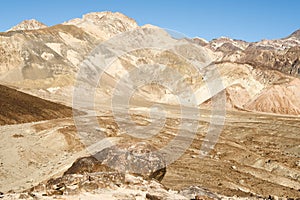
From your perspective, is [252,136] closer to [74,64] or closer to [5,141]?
[5,141]

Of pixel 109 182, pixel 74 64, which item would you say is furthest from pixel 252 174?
pixel 74 64

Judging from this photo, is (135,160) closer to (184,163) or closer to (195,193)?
(195,193)

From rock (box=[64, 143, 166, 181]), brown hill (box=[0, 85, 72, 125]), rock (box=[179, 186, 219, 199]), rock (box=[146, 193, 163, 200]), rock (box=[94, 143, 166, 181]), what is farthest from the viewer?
brown hill (box=[0, 85, 72, 125])

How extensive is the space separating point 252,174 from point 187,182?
808 cm

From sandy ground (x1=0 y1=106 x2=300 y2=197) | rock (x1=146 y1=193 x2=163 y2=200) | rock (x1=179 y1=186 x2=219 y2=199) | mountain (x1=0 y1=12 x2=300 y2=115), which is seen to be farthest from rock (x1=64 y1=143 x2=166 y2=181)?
mountain (x1=0 y1=12 x2=300 y2=115)

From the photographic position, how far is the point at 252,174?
30000 mm

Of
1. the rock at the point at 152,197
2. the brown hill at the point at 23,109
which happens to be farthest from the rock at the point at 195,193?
the brown hill at the point at 23,109

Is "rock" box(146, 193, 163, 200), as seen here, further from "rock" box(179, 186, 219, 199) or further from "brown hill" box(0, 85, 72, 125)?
"brown hill" box(0, 85, 72, 125)

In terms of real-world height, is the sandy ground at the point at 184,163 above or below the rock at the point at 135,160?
below

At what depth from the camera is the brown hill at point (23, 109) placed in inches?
2001

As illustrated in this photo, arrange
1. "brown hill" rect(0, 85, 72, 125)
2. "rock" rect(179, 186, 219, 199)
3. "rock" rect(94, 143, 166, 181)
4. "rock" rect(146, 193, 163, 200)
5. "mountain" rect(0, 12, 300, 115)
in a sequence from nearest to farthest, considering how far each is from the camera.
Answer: "rock" rect(146, 193, 163, 200) < "rock" rect(179, 186, 219, 199) < "rock" rect(94, 143, 166, 181) < "brown hill" rect(0, 85, 72, 125) < "mountain" rect(0, 12, 300, 115)

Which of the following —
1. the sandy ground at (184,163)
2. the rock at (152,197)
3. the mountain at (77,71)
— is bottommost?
the sandy ground at (184,163)

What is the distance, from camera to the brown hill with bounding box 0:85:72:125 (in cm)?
5083

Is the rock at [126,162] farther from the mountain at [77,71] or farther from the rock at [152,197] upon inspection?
the mountain at [77,71]
